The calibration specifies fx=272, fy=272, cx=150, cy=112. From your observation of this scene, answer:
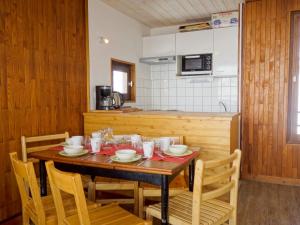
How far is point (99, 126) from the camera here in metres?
3.26

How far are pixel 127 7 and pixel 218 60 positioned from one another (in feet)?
4.99

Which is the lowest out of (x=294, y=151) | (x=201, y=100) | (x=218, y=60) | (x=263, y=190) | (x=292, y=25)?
(x=263, y=190)

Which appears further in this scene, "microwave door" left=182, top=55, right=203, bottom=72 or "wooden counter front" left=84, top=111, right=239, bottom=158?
"microwave door" left=182, top=55, right=203, bottom=72

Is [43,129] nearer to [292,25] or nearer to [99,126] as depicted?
[99,126]

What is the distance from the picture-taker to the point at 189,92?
15.3ft

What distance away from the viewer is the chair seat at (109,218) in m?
1.60

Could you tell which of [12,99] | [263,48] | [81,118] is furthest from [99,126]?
[263,48]

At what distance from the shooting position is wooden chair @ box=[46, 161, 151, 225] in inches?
52.5

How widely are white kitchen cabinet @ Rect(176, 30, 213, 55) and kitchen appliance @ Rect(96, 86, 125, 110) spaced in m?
1.41

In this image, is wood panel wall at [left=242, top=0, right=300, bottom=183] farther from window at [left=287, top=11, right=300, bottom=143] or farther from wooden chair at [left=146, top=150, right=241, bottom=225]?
wooden chair at [left=146, top=150, right=241, bottom=225]

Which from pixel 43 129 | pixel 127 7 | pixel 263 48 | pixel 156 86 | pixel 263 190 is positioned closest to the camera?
pixel 43 129

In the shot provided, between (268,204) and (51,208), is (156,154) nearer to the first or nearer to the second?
(51,208)

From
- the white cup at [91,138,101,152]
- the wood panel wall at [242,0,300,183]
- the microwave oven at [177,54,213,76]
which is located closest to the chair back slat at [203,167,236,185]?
the white cup at [91,138,101,152]

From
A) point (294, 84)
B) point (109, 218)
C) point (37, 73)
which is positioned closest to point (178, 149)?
point (109, 218)
